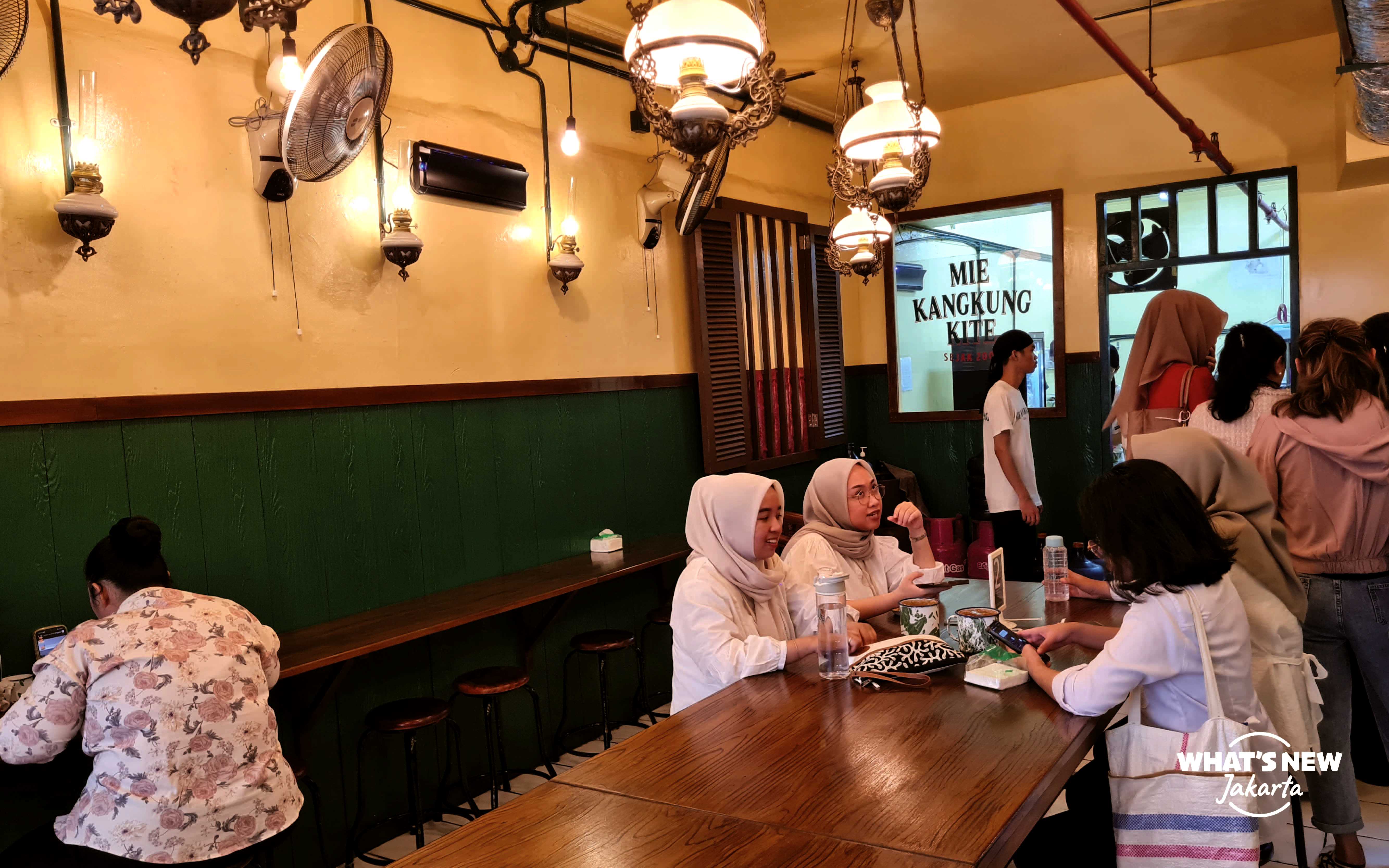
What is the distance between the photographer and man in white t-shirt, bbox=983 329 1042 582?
5.47m

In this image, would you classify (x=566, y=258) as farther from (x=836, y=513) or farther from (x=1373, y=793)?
(x=1373, y=793)

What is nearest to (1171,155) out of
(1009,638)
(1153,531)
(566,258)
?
(566,258)

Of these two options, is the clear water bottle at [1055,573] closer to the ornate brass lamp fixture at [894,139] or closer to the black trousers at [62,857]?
the ornate brass lamp fixture at [894,139]

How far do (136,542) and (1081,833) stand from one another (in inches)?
102

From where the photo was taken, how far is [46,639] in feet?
9.09

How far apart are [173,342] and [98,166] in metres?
0.58

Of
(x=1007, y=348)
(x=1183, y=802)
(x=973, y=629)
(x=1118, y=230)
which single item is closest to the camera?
(x=1183, y=802)

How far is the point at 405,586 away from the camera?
395cm

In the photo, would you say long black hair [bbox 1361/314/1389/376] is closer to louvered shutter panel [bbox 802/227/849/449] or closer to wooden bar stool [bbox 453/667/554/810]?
wooden bar stool [bbox 453/667/554/810]

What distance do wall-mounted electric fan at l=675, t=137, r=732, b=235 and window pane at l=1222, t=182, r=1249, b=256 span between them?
3.65 metres

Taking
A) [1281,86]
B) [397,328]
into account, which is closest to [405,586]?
[397,328]

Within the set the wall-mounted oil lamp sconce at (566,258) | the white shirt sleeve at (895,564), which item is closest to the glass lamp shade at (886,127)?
the white shirt sleeve at (895,564)

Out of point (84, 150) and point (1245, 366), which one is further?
point (1245, 366)

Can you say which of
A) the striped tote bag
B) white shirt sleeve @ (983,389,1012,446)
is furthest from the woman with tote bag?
white shirt sleeve @ (983,389,1012,446)
